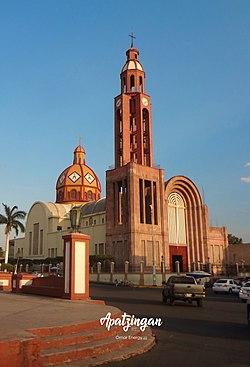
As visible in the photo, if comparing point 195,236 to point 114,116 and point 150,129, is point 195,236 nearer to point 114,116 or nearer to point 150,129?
point 150,129

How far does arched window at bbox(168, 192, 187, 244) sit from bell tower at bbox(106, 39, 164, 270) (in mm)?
4489

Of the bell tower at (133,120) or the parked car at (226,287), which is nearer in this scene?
the parked car at (226,287)

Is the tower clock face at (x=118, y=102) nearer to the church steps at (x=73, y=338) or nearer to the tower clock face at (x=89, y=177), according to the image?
the tower clock face at (x=89, y=177)

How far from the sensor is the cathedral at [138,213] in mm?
44938

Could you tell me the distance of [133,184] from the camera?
44906 millimetres

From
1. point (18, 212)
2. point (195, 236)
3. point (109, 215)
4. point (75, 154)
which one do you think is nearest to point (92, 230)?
point (109, 215)

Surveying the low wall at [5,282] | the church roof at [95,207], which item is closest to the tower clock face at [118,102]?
the church roof at [95,207]

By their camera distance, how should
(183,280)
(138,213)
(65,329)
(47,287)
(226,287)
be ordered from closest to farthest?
(65,329), (47,287), (183,280), (226,287), (138,213)

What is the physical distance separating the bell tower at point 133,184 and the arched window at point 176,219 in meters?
4.49

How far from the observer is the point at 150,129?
5150 cm

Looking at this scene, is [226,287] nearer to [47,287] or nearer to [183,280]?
[183,280]

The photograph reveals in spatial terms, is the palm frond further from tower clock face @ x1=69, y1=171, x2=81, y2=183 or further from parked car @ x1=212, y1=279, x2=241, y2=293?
parked car @ x1=212, y1=279, x2=241, y2=293

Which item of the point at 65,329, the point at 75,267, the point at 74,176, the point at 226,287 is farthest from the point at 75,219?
the point at 74,176

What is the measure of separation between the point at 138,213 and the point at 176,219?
32.2 ft
